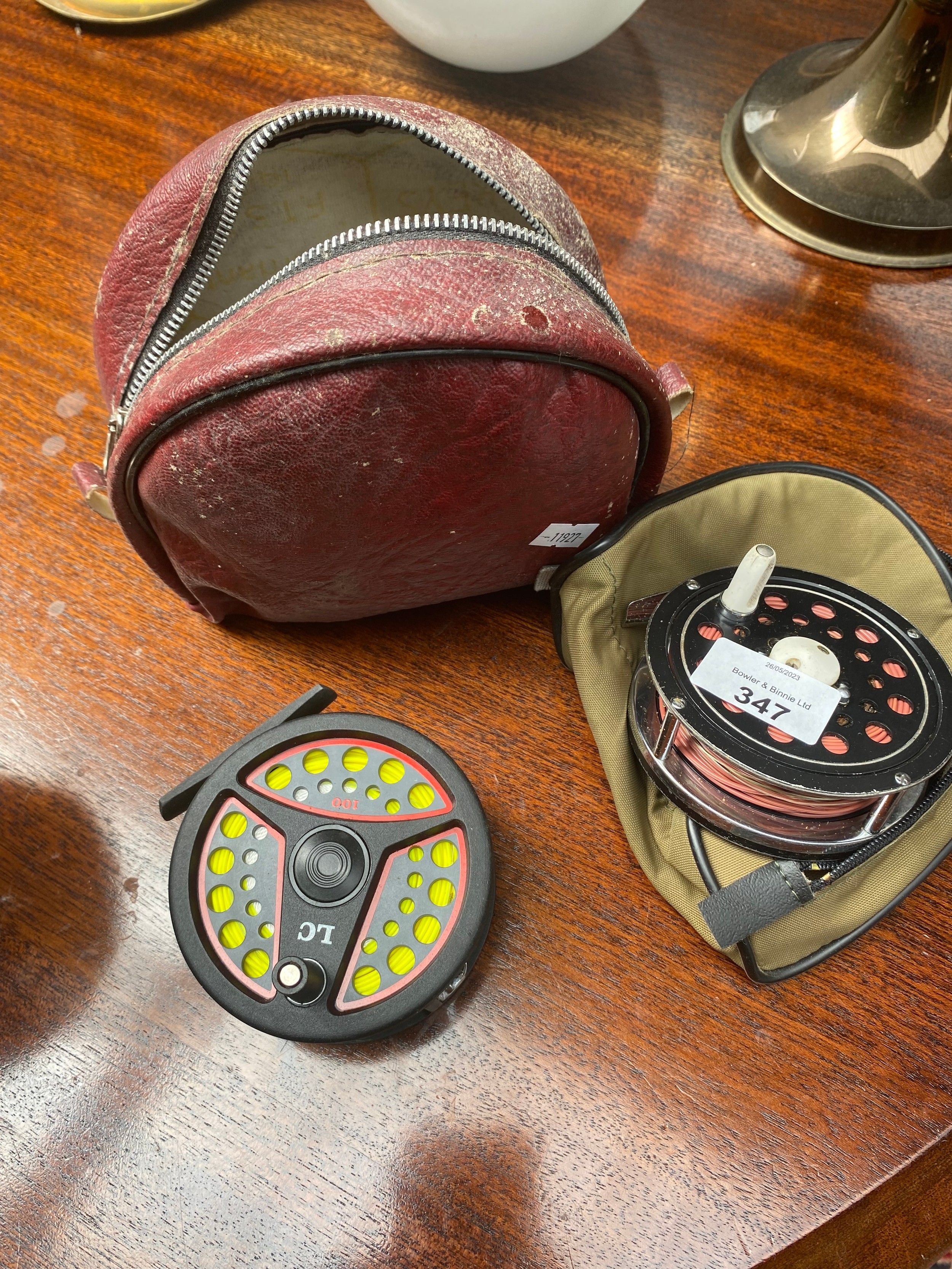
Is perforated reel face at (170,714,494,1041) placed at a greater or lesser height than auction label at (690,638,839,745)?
A: lesser

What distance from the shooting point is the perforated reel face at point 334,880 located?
397 millimetres

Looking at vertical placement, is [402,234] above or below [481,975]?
above

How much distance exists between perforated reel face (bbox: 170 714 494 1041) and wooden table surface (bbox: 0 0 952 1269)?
0.06 m

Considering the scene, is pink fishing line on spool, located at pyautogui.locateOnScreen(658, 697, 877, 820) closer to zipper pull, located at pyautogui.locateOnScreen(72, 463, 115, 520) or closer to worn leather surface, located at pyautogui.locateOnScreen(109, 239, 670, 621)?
worn leather surface, located at pyautogui.locateOnScreen(109, 239, 670, 621)

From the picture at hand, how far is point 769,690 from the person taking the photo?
430 mm

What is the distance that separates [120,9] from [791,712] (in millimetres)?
827

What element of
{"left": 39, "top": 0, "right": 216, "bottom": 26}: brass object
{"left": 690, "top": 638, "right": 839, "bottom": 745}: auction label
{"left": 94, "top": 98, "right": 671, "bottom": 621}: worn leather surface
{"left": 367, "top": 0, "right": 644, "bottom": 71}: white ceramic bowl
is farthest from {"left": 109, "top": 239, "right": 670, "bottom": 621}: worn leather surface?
{"left": 39, "top": 0, "right": 216, "bottom": 26}: brass object

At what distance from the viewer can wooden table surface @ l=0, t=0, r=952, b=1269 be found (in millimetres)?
408

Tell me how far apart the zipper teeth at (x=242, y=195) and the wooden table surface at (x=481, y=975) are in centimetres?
16

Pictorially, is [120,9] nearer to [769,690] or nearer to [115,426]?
[115,426]

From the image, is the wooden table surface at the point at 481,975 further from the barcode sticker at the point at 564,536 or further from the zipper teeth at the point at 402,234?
the zipper teeth at the point at 402,234

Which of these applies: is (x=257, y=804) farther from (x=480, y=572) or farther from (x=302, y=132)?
(x=302, y=132)

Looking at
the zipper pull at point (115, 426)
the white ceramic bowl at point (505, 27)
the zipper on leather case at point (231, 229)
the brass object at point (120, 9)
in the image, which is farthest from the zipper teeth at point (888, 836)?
the brass object at point (120, 9)

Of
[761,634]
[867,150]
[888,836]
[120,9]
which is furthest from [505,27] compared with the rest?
[888,836]
